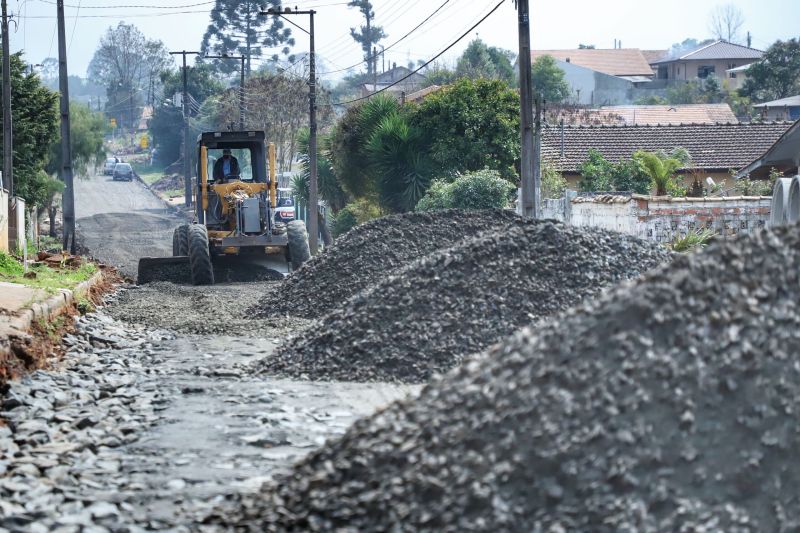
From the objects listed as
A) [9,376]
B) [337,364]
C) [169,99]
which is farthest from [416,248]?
[169,99]

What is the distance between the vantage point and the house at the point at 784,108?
61.9 metres

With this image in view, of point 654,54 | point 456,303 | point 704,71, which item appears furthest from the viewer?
point 654,54

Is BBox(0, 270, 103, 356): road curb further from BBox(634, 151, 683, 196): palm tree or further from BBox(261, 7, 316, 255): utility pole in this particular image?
BBox(634, 151, 683, 196): palm tree

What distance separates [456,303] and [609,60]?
332 feet

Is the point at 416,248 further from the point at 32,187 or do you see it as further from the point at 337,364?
the point at 32,187

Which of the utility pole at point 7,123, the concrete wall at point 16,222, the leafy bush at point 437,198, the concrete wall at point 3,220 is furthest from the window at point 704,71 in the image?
the concrete wall at point 3,220

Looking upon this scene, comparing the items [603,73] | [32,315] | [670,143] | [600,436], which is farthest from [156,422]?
[603,73]

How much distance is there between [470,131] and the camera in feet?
117

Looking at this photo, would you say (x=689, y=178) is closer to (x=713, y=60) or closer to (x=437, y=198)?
(x=437, y=198)

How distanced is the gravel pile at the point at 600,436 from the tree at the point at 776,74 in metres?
66.8

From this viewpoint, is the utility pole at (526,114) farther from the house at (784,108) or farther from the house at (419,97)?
the house at (784,108)

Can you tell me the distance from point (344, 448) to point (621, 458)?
1656 millimetres

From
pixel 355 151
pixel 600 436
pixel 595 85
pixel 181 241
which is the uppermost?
pixel 595 85

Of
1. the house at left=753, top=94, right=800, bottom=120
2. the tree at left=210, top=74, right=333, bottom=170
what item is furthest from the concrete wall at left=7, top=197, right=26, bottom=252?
the house at left=753, top=94, right=800, bottom=120
